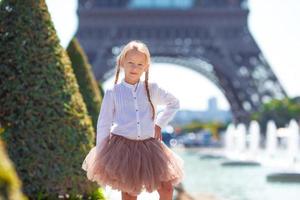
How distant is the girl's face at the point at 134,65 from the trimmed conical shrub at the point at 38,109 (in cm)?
155

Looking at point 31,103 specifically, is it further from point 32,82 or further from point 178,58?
point 178,58

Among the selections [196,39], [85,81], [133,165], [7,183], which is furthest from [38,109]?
[196,39]

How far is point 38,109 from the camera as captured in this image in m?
5.03

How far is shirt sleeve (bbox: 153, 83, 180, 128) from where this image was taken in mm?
3680

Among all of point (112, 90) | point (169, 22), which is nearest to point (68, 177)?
point (112, 90)

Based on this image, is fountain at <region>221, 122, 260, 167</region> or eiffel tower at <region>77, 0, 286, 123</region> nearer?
fountain at <region>221, 122, 260, 167</region>

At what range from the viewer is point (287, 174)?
14.1 meters

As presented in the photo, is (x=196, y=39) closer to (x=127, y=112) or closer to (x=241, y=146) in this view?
(x=241, y=146)

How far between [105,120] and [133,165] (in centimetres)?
27

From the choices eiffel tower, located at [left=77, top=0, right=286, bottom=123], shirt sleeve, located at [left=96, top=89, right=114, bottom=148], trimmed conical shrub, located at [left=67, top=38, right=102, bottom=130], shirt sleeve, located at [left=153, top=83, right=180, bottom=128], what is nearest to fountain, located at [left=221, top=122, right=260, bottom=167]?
eiffel tower, located at [left=77, top=0, right=286, bottom=123]

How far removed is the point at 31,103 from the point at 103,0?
1594 inches

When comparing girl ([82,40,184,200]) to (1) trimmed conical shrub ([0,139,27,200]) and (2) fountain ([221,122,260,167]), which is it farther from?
(2) fountain ([221,122,260,167])

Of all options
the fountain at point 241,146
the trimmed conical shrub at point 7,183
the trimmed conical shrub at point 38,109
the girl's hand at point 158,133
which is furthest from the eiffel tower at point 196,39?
the trimmed conical shrub at point 7,183

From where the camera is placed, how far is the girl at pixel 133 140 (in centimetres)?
346
